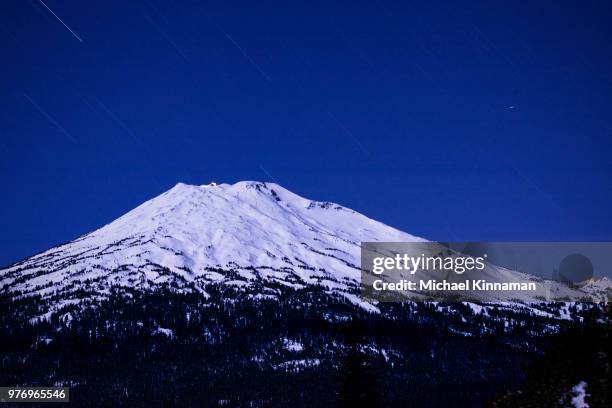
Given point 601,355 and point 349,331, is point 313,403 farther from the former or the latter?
point 601,355

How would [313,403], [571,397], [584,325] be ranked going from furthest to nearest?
[313,403], [584,325], [571,397]

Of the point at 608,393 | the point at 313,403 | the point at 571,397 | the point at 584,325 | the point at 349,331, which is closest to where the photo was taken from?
the point at 608,393

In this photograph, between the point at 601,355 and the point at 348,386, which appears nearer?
the point at 601,355

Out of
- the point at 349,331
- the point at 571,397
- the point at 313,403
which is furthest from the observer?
the point at 313,403

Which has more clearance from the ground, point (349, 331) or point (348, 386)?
point (349, 331)

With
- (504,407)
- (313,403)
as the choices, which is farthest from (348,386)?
(313,403)

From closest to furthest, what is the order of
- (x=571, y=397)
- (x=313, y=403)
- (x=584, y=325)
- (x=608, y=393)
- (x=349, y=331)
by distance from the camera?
(x=608, y=393) < (x=571, y=397) < (x=584, y=325) < (x=349, y=331) < (x=313, y=403)

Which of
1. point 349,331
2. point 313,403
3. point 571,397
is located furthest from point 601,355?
→ point 313,403

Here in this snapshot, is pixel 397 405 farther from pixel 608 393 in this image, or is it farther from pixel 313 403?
pixel 608 393

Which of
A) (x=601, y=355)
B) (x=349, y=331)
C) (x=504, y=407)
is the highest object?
(x=349, y=331)
